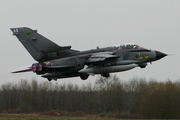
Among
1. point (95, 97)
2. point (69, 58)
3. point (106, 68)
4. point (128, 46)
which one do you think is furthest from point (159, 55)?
point (95, 97)

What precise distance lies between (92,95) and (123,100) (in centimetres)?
1012

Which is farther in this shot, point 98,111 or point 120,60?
point 98,111

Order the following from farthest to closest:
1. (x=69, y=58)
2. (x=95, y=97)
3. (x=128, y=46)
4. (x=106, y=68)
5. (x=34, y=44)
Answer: (x=95, y=97), (x=128, y=46), (x=106, y=68), (x=69, y=58), (x=34, y=44)

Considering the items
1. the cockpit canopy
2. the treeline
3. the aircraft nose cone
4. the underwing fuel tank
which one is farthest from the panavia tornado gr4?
the treeline

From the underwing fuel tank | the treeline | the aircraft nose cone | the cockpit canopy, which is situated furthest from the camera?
the treeline

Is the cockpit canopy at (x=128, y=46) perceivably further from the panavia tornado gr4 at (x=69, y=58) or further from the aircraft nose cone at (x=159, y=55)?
the aircraft nose cone at (x=159, y=55)

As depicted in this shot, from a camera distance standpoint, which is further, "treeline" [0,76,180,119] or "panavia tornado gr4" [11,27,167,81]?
"treeline" [0,76,180,119]

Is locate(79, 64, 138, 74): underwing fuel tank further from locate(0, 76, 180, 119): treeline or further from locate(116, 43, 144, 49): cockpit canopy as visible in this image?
locate(0, 76, 180, 119): treeline

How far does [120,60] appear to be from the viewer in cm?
3922

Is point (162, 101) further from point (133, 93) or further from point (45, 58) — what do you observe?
point (45, 58)

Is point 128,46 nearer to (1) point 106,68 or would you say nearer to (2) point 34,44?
(1) point 106,68

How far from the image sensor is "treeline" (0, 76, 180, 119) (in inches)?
2662

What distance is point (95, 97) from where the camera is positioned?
86.0m

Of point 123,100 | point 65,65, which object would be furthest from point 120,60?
point 123,100
